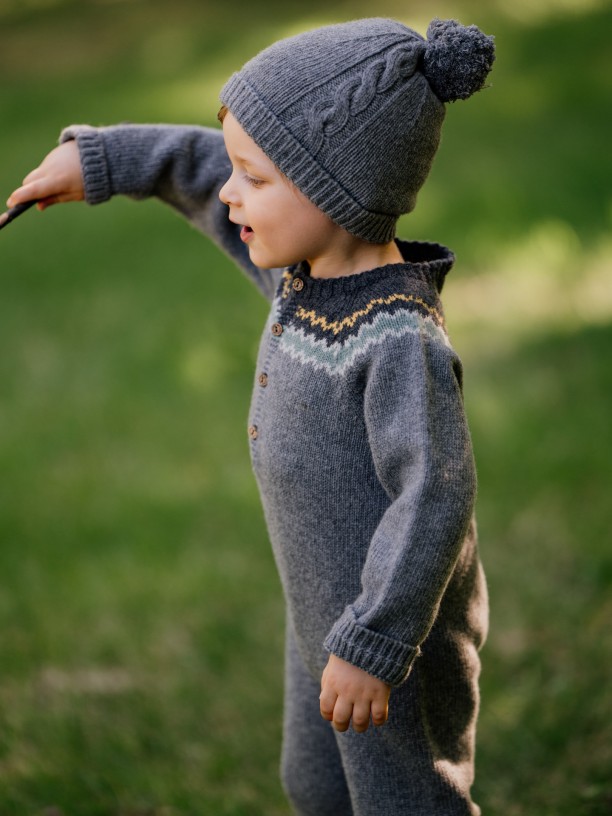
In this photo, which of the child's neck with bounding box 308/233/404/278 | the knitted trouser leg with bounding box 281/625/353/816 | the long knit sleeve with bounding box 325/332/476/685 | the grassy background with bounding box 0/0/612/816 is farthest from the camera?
the grassy background with bounding box 0/0/612/816

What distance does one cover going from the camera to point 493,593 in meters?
3.34

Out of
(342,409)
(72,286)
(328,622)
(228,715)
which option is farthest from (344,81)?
(72,286)

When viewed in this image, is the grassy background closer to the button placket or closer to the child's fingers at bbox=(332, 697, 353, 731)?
the child's fingers at bbox=(332, 697, 353, 731)

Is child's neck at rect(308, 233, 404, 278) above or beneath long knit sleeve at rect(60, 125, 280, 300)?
beneath

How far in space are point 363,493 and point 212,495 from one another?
2.20 meters

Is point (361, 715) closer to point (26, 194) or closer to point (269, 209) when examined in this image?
point (269, 209)

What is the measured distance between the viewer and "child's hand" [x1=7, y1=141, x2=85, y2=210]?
203 cm

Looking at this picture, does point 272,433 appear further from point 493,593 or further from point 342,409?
point 493,593

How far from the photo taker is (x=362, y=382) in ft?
5.81

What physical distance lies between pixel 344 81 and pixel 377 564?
77 cm

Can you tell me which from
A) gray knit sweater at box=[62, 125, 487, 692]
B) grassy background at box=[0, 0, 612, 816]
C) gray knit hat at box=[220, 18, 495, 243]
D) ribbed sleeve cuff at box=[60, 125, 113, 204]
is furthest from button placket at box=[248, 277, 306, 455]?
grassy background at box=[0, 0, 612, 816]

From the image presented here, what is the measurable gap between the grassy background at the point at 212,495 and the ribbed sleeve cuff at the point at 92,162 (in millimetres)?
1470

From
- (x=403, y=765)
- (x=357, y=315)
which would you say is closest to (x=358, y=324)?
(x=357, y=315)

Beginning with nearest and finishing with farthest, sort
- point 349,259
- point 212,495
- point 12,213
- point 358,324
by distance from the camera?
point 358,324, point 349,259, point 12,213, point 212,495
